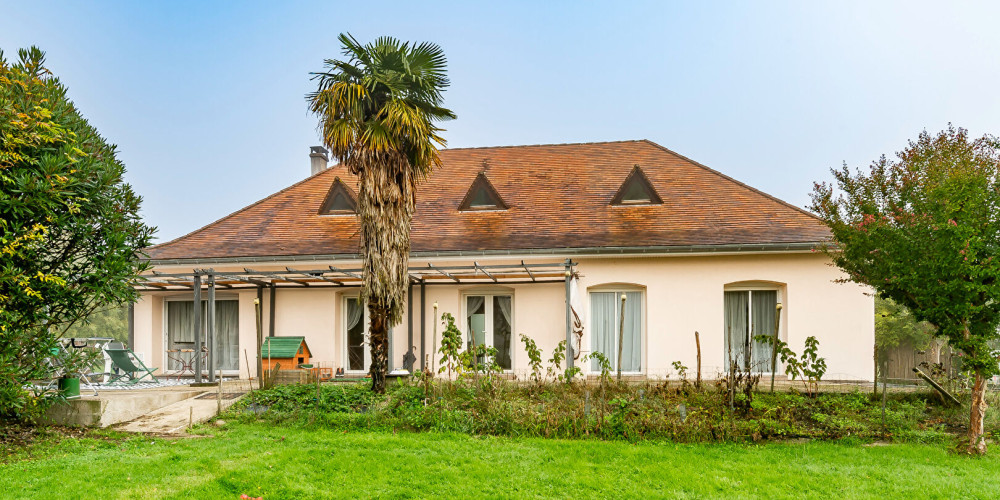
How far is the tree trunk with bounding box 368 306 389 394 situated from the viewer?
30.5ft

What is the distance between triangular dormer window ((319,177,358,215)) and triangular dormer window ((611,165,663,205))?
597 centimetres

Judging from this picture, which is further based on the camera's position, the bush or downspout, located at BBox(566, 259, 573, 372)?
downspout, located at BBox(566, 259, 573, 372)

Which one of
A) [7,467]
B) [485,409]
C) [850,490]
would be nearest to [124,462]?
[7,467]

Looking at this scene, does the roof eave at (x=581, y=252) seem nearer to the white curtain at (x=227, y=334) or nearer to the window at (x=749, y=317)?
the window at (x=749, y=317)

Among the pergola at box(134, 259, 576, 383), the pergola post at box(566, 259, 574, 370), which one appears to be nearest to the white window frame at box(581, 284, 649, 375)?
the pergola at box(134, 259, 576, 383)

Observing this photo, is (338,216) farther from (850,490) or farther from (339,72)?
(850,490)

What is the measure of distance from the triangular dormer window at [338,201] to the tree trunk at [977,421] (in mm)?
11582

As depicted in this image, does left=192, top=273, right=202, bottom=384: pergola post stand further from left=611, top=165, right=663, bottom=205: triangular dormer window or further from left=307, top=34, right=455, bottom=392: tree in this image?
left=611, top=165, right=663, bottom=205: triangular dormer window

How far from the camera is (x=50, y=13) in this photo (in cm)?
1322

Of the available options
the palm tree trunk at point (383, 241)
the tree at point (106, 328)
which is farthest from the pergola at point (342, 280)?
the tree at point (106, 328)

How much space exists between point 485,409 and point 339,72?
546 centimetres

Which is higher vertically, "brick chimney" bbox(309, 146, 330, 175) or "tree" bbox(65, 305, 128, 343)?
"brick chimney" bbox(309, 146, 330, 175)

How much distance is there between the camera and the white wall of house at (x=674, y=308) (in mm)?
11758

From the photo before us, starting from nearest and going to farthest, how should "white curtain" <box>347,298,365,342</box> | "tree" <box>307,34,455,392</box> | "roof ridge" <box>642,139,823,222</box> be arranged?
"tree" <box>307,34,455,392</box>
"roof ridge" <box>642,139,823,222</box>
"white curtain" <box>347,298,365,342</box>
